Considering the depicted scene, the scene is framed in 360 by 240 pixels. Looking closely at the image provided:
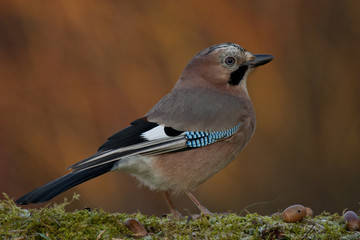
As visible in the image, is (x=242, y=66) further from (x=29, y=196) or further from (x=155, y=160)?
(x=29, y=196)

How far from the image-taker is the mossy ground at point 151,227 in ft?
8.11

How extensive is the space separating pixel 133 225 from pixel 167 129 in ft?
3.88

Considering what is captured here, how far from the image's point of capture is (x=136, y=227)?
2611mm

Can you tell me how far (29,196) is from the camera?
2.77 metres

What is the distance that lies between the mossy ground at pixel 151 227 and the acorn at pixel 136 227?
0.07 feet

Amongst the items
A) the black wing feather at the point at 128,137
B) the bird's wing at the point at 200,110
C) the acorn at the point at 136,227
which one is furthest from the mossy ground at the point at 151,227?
the bird's wing at the point at 200,110

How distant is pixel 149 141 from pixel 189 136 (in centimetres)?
30

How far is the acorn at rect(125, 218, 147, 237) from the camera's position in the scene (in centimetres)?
259

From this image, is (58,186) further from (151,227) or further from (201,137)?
(201,137)

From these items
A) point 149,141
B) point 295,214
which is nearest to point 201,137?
point 149,141

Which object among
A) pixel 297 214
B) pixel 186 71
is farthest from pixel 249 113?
pixel 297 214

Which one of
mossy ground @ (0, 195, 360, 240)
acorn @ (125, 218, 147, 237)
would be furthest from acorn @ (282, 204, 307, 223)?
acorn @ (125, 218, 147, 237)

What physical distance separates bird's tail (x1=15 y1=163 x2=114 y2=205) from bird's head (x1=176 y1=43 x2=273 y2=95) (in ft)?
4.00

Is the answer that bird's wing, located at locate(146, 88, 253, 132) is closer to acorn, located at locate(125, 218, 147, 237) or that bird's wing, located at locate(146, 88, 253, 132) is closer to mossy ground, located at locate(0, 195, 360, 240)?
mossy ground, located at locate(0, 195, 360, 240)
